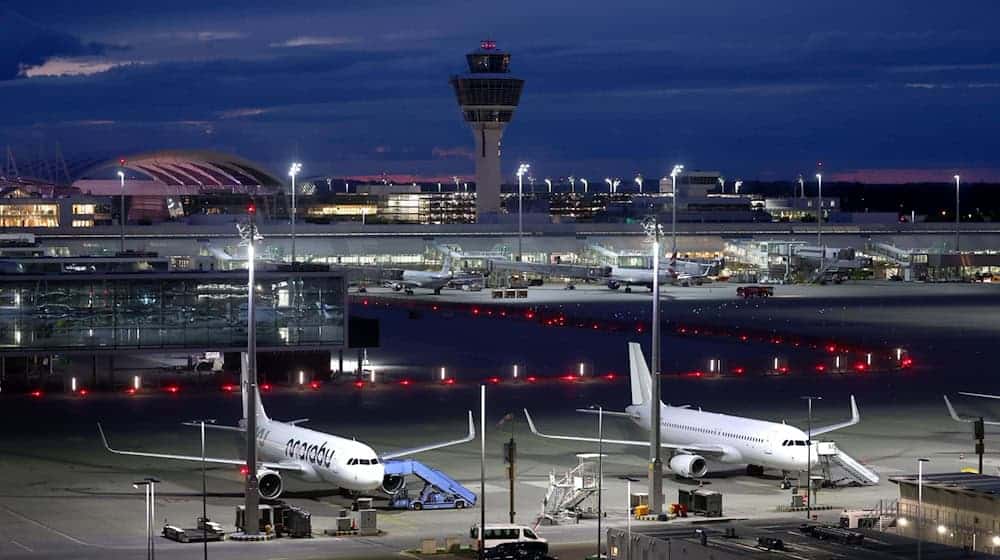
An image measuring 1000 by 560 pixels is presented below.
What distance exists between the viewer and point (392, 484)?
56406mm

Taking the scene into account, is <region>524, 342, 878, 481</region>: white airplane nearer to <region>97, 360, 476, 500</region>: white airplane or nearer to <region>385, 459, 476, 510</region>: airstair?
<region>385, 459, 476, 510</region>: airstair

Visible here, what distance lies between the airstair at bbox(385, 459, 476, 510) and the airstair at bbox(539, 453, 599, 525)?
9.27ft

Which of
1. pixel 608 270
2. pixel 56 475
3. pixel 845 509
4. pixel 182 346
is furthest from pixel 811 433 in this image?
pixel 608 270

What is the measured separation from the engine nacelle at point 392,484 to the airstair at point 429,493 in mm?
74

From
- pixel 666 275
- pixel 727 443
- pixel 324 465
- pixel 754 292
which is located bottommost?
pixel 324 465

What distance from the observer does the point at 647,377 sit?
2640 inches

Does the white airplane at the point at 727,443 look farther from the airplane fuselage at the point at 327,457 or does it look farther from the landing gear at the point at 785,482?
the airplane fuselage at the point at 327,457

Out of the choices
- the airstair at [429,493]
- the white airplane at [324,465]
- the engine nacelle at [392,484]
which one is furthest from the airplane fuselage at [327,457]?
the airstair at [429,493]

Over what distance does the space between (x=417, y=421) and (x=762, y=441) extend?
69.7 ft

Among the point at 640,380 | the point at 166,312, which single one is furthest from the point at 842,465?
the point at 166,312

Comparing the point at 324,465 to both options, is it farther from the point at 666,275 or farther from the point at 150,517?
the point at 666,275

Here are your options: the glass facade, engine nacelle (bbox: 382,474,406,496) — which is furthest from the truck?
engine nacelle (bbox: 382,474,406,496)

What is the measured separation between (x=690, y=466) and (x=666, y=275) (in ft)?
444

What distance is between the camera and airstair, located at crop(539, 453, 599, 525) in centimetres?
5331
